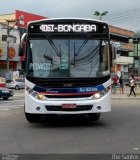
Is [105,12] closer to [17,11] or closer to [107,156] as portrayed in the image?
[17,11]

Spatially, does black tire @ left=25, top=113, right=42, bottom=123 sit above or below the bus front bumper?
below

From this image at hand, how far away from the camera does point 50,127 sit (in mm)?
14258

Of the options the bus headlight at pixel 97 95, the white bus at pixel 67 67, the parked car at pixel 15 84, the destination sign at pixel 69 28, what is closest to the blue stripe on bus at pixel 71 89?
the white bus at pixel 67 67

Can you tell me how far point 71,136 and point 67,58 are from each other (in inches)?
109

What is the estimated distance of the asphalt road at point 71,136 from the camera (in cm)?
1006

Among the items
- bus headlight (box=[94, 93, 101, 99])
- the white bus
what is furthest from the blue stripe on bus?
bus headlight (box=[94, 93, 101, 99])

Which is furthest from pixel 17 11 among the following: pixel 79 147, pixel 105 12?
pixel 79 147

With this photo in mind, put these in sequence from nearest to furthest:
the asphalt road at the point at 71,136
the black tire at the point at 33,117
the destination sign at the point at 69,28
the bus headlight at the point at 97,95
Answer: the asphalt road at the point at 71,136, the bus headlight at the point at 97,95, the destination sign at the point at 69,28, the black tire at the point at 33,117

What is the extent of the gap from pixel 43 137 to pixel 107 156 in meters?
3.24

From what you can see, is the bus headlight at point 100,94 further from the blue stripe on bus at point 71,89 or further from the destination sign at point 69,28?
the destination sign at point 69,28

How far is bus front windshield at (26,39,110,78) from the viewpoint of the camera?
44.9ft

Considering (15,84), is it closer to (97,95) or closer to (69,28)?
(69,28)

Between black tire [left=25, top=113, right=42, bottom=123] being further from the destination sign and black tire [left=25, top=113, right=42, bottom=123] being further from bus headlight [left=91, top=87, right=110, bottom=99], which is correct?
the destination sign

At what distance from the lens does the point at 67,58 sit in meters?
13.8
